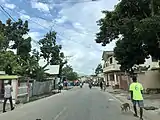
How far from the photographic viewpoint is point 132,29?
22.8m

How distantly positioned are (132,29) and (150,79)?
47.2ft

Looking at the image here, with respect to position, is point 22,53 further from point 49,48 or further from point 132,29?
point 132,29

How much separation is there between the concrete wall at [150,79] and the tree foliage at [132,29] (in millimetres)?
2445

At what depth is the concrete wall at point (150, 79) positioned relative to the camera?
116ft

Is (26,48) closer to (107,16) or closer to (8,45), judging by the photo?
(8,45)

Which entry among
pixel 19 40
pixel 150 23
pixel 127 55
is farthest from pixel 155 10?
pixel 19 40

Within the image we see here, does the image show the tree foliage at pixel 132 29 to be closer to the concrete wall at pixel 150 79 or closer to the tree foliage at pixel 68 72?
the concrete wall at pixel 150 79

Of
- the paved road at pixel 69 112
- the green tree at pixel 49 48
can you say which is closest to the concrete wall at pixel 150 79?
the paved road at pixel 69 112

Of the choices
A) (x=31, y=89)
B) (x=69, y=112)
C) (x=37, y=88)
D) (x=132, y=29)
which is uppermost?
(x=132, y=29)

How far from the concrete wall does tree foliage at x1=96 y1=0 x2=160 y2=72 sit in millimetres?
2445

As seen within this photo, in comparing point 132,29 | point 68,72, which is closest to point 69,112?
point 132,29

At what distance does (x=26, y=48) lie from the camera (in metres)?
58.4

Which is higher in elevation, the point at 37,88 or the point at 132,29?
the point at 132,29

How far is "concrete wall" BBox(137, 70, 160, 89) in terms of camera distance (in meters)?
35.3
